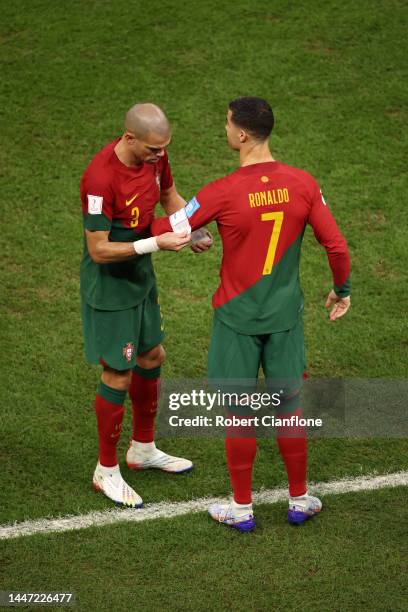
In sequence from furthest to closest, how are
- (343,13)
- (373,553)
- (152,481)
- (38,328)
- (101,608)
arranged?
1. (343,13)
2. (38,328)
3. (152,481)
4. (373,553)
5. (101,608)

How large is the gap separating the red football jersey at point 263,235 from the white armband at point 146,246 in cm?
6

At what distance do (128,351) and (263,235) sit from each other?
1.05 meters

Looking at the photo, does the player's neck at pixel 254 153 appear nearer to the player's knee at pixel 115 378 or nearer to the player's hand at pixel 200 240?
the player's hand at pixel 200 240

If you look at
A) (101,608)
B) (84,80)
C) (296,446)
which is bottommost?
(101,608)

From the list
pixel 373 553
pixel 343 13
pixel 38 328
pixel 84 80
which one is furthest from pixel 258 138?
pixel 343 13

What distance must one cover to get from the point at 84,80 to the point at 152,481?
5.16 meters

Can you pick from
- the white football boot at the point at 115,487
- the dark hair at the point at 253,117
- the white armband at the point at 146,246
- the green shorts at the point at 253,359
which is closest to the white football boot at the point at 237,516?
the white football boot at the point at 115,487

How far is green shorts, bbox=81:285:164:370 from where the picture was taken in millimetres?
5562

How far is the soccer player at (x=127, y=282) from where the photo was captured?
17.0ft

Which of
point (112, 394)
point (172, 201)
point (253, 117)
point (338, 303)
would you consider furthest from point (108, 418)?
point (253, 117)

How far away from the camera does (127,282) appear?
5.51 m

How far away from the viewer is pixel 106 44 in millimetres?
10531

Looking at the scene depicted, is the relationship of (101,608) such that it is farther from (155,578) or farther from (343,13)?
(343,13)

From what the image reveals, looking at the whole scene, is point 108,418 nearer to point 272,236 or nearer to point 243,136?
point 272,236
